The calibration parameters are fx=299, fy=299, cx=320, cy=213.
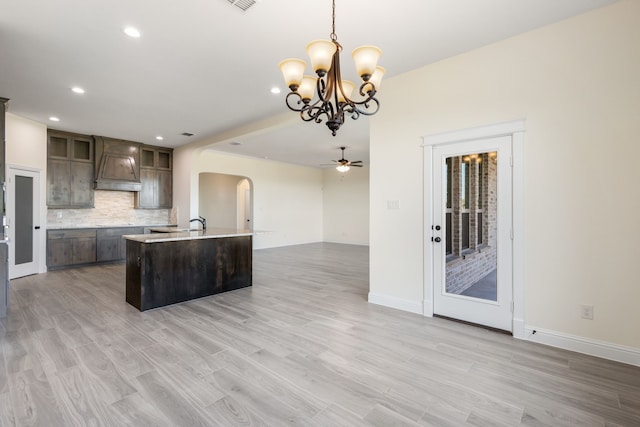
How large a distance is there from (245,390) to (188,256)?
8.22ft

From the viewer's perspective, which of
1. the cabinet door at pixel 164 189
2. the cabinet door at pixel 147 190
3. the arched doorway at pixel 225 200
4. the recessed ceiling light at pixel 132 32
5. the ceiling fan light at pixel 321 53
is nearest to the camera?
the ceiling fan light at pixel 321 53

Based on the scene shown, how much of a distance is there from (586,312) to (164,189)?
821cm

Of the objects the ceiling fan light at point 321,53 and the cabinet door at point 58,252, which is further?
the cabinet door at point 58,252

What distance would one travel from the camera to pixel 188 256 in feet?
13.5

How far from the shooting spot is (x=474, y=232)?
3.29 meters

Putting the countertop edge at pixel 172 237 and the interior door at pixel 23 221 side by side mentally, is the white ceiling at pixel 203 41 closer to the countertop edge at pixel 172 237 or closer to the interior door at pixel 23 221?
the interior door at pixel 23 221

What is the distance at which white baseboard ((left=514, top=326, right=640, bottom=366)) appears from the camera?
2.40 metres

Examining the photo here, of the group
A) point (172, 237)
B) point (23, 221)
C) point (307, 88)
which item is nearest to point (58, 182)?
point (23, 221)

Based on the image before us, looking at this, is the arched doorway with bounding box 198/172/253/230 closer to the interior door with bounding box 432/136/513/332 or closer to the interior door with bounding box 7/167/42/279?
the interior door with bounding box 7/167/42/279

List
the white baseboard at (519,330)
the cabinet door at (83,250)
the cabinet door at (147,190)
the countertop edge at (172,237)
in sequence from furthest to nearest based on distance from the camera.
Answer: the cabinet door at (147,190) < the cabinet door at (83,250) < the countertop edge at (172,237) < the white baseboard at (519,330)

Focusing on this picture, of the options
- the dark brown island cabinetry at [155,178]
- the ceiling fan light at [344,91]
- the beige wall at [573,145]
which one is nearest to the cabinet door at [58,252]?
the dark brown island cabinetry at [155,178]

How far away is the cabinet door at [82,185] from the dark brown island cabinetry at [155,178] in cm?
98

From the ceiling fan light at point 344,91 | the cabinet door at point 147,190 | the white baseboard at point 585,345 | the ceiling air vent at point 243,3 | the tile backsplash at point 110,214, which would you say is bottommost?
the white baseboard at point 585,345

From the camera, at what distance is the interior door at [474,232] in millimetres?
2982
